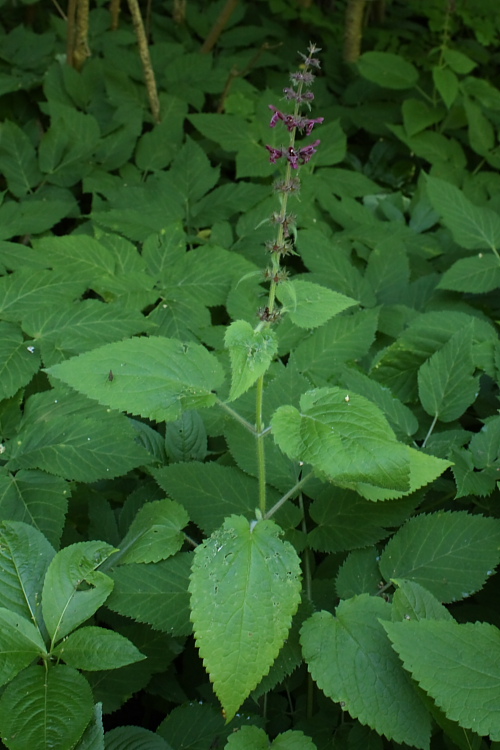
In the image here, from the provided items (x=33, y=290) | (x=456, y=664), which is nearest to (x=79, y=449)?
(x=33, y=290)

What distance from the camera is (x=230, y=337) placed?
129 cm

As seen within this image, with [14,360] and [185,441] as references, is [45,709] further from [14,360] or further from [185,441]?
[14,360]

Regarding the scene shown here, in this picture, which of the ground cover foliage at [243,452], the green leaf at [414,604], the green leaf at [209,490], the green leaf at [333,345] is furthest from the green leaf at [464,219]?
the green leaf at [414,604]

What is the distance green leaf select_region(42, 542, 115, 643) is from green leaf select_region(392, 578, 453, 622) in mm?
593

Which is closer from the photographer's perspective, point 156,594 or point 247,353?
point 247,353

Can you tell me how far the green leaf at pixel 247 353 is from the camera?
4.10 ft

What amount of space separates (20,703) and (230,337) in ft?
2.61

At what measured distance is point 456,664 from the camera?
1199 mm

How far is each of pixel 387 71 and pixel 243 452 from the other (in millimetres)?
2692

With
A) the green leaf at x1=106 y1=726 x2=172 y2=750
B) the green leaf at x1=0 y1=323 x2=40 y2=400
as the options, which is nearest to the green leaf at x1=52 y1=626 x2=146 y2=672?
the green leaf at x1=106 y1=726 x2=172 y2=750

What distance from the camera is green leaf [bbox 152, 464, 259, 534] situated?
1.60 metres

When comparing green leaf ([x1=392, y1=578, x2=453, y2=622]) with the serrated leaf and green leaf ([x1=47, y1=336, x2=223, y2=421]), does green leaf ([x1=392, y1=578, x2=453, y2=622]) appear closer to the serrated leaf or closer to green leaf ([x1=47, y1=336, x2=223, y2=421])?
green leaf ([x1=47, y1=336, x2=223, y2=421])

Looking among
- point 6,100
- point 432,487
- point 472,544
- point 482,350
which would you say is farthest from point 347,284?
point 6,100

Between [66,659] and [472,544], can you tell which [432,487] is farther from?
[66,659]
